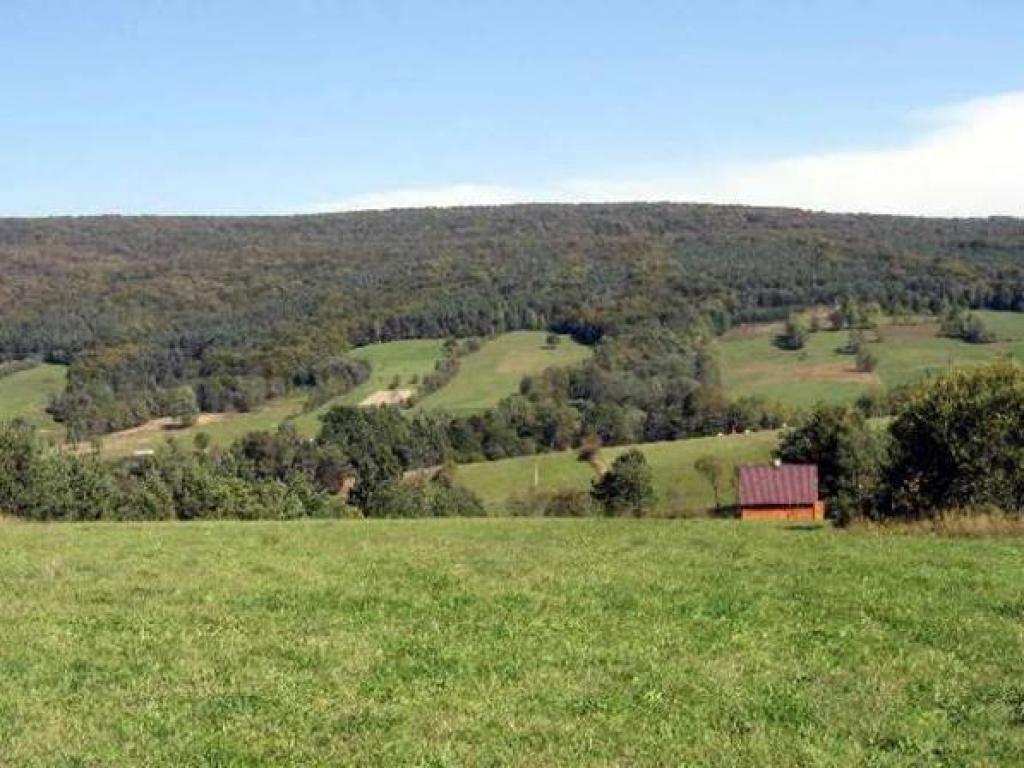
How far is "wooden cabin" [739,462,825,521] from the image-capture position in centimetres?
6216

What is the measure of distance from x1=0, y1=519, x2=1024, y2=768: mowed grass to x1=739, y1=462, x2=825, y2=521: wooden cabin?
122 feet

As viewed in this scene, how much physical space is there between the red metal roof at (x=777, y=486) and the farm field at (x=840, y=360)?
2275 inches

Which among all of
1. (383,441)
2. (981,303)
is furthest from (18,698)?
(981,303)

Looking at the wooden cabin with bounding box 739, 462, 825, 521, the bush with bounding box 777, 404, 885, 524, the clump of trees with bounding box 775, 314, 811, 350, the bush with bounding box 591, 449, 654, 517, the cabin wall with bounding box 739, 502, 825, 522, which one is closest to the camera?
the cabin wall with bounding box 739, 502, 825, 522

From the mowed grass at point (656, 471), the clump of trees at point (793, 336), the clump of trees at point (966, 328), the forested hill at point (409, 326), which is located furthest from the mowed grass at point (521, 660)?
the clump of trees at point (793, 336)

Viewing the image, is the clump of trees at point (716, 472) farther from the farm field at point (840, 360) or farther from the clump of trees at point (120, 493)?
the clump of trees at point (120, 493)

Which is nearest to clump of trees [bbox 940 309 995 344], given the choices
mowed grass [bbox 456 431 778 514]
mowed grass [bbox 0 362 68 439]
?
mowed grass [bbox 456 431 778 514]

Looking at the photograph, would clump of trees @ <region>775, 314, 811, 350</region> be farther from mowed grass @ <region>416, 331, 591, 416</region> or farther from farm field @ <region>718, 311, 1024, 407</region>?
mowed grass @ <region>416, 331, 591, 416</region>

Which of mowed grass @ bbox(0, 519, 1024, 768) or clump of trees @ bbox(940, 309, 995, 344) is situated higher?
mowed grass @ bbox(0, 519, 1024, 768)

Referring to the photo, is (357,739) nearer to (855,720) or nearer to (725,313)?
(855,720)

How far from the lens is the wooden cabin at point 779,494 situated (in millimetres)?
62156

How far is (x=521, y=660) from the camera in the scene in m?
14.6

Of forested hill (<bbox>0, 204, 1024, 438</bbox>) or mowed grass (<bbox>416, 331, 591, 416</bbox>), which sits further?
forested hill (<bbox>0, 204, 1024, 438</bbox>)

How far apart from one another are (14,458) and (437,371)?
80.9 metres
